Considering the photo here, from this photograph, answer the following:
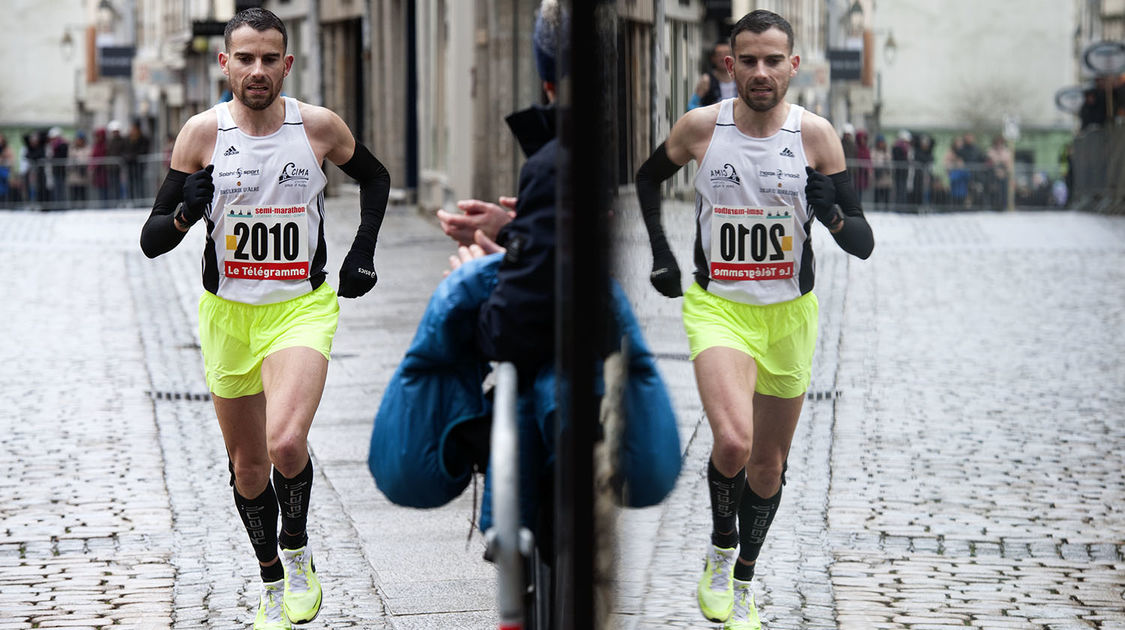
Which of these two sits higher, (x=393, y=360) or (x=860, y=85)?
(x=860, y=85)

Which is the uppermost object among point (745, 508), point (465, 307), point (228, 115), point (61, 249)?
point (228, 115)

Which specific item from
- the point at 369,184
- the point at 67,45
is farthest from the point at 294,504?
the point at 67,45

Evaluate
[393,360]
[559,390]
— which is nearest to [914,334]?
[393,360]

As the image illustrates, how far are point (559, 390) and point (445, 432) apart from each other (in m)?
1.31

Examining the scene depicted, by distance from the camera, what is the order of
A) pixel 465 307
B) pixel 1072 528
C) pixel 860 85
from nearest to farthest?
pixel 465 307, pixel 860 85, pixel 1072 528

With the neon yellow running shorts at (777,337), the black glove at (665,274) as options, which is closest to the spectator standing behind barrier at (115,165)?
the neon yellow running shorts at (777,337)

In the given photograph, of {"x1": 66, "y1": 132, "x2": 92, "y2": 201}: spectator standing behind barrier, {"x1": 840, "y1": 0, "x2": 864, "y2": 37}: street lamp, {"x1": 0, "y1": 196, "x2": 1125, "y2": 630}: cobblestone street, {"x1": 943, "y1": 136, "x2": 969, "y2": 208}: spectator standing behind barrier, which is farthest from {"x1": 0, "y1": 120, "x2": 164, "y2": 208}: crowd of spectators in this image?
{"x1": 840, "y1": 0, "x2": 864, "y2": 37}: street lamp

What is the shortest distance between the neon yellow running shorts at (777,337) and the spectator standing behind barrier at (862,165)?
0.29m

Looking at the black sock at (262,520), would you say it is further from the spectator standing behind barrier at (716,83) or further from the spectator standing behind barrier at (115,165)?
the spectator standing behind barrier at (115,165)

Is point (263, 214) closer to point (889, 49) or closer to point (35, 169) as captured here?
point (889, 49)

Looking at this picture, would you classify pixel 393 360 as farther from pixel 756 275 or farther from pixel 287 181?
pixel 756 275

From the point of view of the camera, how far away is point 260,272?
4.62m

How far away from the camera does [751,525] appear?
3.92m

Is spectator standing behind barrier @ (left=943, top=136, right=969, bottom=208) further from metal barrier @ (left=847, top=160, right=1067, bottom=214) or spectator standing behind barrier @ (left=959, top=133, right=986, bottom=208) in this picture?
spectator standing behind barrier @ (left=959, top=133, right=986, bottom=208)
